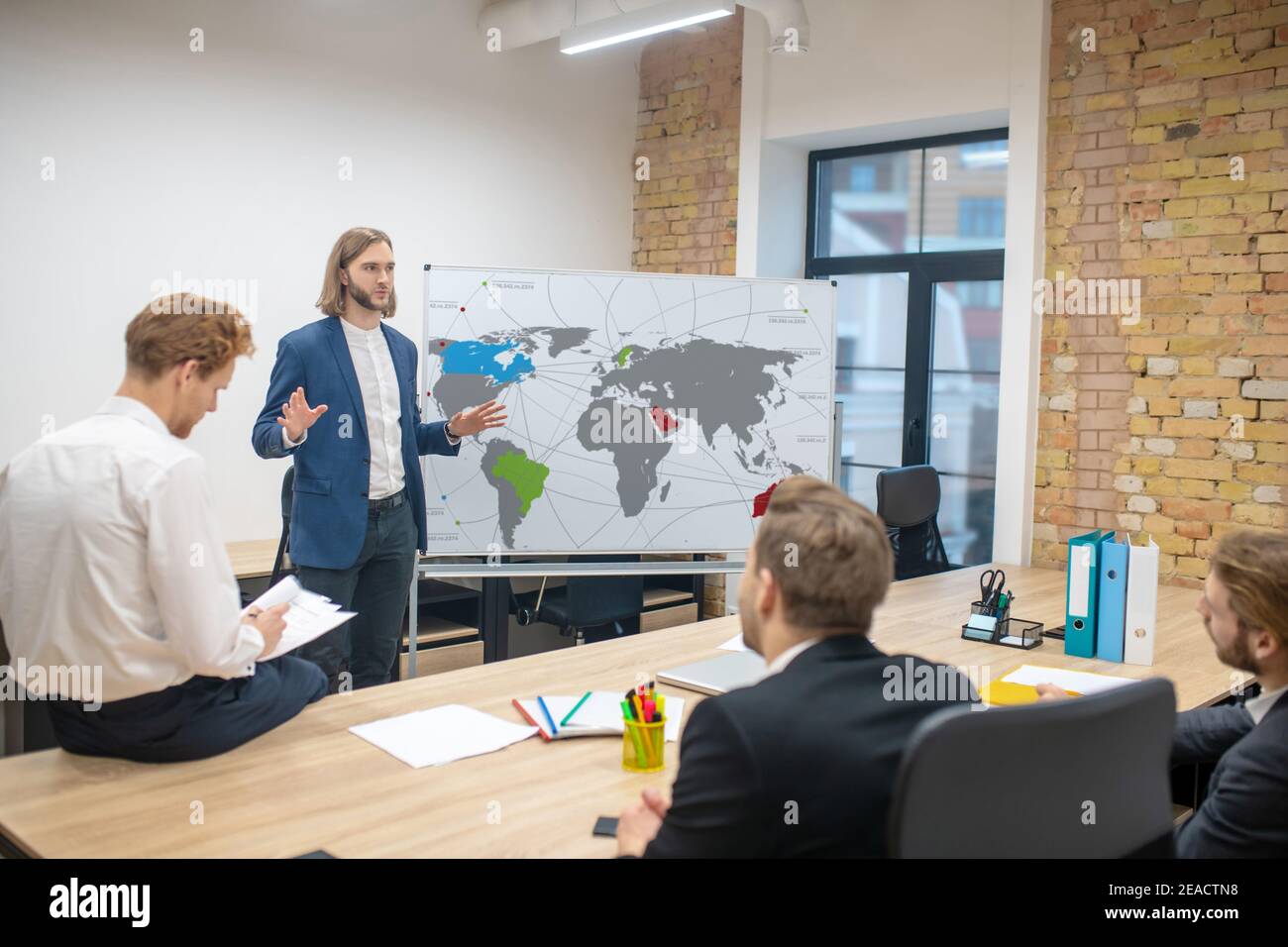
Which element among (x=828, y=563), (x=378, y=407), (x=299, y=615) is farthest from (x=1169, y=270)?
(x=299, y=615)

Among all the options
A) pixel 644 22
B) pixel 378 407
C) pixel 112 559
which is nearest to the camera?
pixel 112 559

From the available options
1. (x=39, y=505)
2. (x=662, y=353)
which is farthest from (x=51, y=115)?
(x=39, y=505)

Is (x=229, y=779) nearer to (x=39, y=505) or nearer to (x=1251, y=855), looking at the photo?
(x=39, y=505)

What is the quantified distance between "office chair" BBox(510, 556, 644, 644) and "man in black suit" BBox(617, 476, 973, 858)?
3.06 metres

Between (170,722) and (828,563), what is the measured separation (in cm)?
117

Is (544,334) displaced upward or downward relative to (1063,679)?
upward

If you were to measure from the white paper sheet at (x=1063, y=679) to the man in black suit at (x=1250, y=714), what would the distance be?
464 mm

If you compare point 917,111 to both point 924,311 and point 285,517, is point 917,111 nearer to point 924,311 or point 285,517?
point 924,311

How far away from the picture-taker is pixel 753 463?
446cm

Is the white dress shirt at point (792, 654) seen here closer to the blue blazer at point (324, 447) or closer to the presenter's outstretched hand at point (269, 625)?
the presenter's outstretched hand at point (269, 625)

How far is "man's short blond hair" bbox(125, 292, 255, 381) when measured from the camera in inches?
74.9

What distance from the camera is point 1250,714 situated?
79.9 inches

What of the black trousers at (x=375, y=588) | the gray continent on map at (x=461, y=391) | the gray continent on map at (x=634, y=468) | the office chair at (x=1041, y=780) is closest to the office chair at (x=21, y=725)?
the black trousers at (x=375, y=588)

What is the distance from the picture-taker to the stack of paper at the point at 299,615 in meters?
2.09
